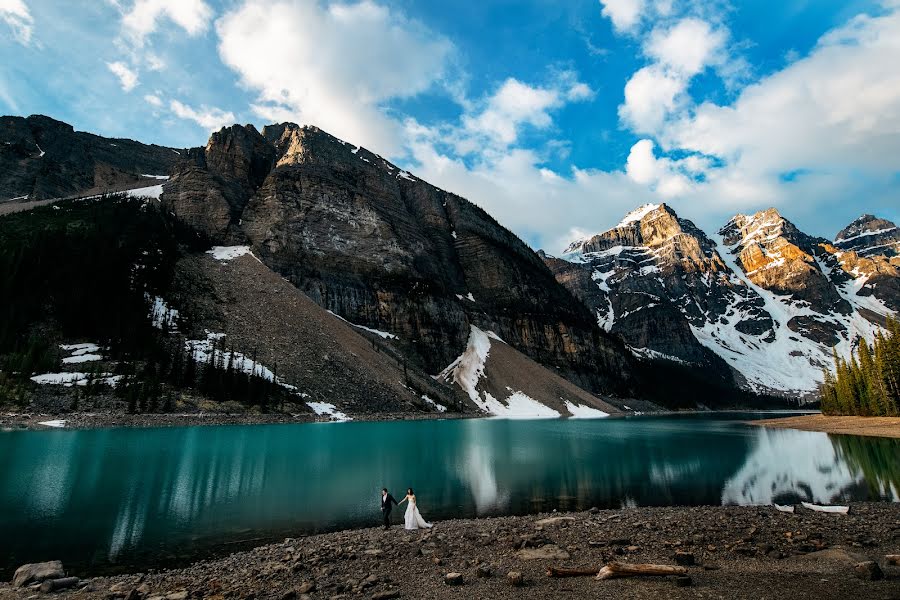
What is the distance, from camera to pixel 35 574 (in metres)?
12.6

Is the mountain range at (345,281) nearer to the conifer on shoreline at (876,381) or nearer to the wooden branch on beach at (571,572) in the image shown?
the conifer on shoreline at (876,381)

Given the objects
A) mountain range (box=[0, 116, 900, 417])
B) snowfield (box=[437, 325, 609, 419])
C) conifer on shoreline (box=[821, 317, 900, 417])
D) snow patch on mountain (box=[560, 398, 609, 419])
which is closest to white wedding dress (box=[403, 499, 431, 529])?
mountain range (box=[0, 116, 900, 417])

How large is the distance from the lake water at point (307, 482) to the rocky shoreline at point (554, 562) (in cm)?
304

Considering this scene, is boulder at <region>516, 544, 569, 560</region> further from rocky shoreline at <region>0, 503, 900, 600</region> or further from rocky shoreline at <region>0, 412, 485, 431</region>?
rocky shoreline at <region>0, 412, 485, 431</region>

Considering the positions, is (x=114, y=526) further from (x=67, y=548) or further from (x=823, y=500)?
(x=823, y=500)

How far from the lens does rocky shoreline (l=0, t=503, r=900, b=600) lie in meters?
10.3

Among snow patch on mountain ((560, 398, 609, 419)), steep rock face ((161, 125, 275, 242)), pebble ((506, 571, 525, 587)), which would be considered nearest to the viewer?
pebble ((506, 571, 525, 587))

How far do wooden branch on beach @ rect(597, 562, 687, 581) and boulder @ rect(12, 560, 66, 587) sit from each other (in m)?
13.8

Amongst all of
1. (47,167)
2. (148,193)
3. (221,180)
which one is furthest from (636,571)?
(47,167)

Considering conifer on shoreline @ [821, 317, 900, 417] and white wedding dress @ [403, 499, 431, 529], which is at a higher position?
conifer on shoreline @ [821, 317, 900, 417]

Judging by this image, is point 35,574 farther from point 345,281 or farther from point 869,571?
point 345,281

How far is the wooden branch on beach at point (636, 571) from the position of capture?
424 inches

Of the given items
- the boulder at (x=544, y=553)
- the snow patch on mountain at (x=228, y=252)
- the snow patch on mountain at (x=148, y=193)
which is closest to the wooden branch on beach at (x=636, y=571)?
the boulder at (x=544, y=553)

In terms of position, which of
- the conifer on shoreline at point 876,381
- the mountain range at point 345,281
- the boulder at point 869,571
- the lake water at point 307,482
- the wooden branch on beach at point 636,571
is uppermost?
the mountain range at point 345,281
